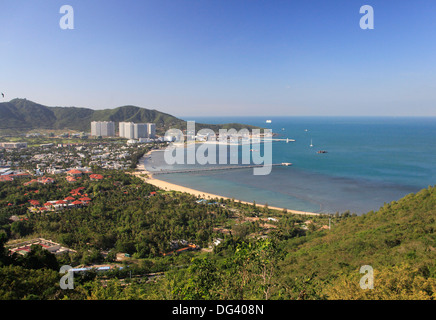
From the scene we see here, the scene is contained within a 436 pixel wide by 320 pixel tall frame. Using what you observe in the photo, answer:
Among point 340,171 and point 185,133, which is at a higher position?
point 185,133

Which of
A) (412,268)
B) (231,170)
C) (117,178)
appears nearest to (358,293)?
(412,268)

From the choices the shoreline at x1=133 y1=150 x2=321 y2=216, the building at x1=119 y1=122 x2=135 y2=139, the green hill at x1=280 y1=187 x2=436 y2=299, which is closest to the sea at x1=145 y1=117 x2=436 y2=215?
the shoreline at x1=133 y1=150 x2=321 y2=216

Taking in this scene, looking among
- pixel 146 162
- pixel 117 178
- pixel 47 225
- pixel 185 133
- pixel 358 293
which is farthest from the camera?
pixel 185 133

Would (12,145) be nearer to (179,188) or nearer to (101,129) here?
(101,129)

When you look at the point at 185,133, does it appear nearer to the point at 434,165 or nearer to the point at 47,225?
the point at 434,165

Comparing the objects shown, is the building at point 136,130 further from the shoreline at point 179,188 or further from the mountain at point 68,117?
the shoreline at point 179,188

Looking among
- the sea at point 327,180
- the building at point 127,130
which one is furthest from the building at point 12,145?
the building at point 127,130
